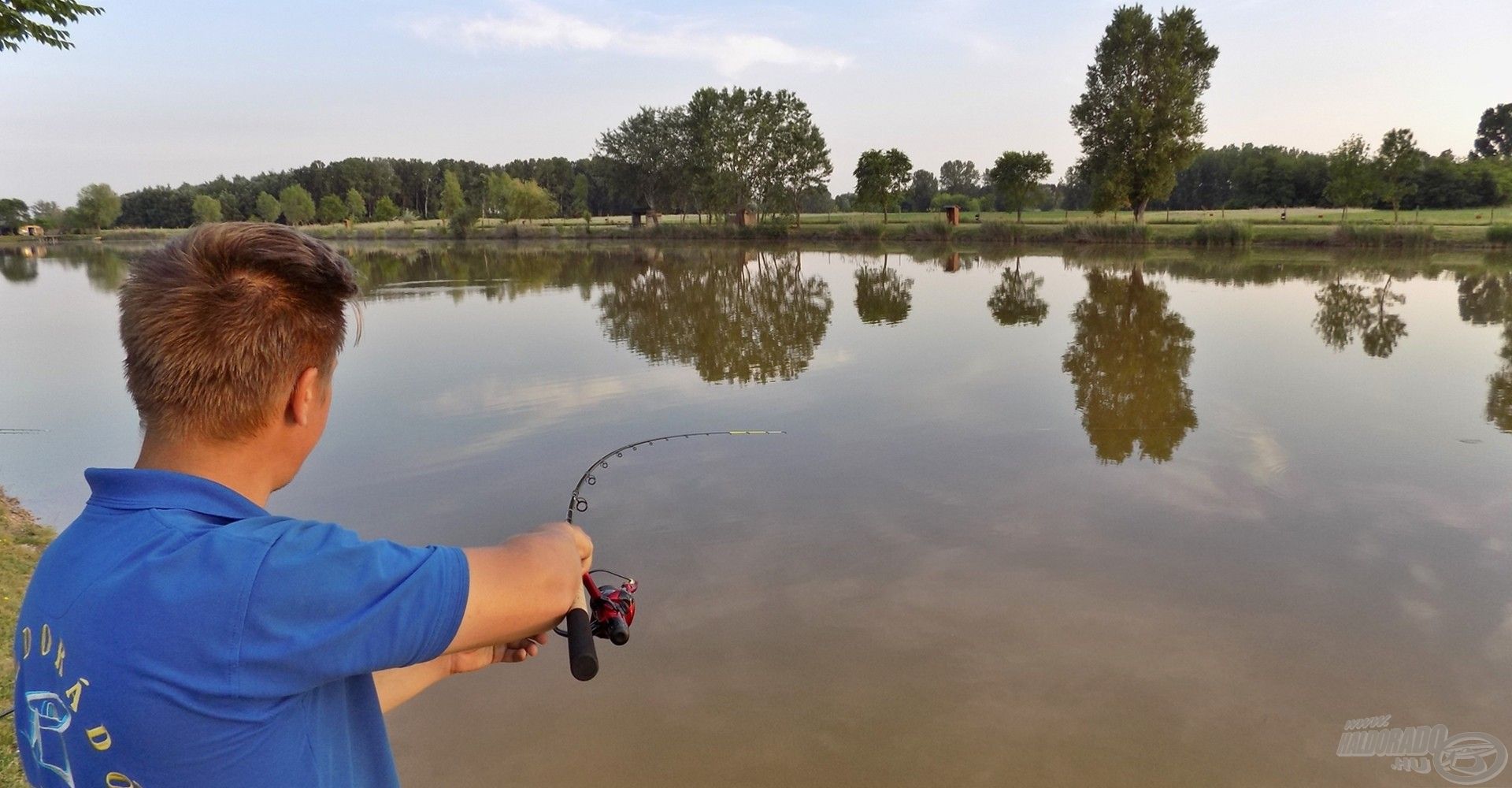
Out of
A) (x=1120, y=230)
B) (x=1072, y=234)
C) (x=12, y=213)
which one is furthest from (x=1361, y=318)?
(x=12, y=213)

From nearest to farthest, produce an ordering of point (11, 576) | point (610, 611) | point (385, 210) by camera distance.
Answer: point (610, 611) → point (11, 576) → point (385, 210)

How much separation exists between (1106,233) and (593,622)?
44.6m

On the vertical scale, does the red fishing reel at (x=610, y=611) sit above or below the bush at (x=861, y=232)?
below

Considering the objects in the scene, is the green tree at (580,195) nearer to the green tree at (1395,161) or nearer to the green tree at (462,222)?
the green tree at (462,222)

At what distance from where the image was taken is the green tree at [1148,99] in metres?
42.1

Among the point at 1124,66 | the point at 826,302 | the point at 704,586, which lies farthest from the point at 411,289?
the point at 1124,66

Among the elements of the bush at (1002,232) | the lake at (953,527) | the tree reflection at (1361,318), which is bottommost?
the lake at (953,527)

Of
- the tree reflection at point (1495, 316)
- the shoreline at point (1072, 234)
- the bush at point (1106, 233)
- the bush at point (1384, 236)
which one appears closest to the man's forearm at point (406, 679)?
the tree reflection at point (1495, 316)

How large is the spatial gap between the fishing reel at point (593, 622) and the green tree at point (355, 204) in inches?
4076

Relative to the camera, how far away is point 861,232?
2003 inches

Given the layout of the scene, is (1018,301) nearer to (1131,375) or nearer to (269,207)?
(1131,375)

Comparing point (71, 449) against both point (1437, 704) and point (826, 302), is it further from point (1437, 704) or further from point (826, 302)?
point (826, 302)

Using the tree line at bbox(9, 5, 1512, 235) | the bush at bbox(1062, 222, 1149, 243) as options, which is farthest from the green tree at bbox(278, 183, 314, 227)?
the bush at bbox(1062, 222, 1149, 243)

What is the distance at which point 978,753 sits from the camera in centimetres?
392
